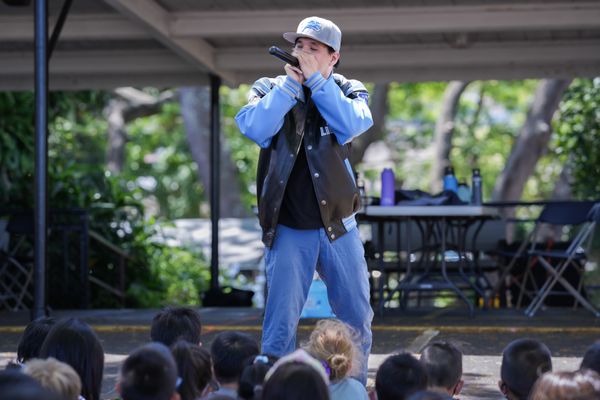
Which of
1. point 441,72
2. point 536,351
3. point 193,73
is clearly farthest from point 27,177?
point 536,351

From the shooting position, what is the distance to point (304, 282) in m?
4.77

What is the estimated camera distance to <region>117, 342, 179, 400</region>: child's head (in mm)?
3512

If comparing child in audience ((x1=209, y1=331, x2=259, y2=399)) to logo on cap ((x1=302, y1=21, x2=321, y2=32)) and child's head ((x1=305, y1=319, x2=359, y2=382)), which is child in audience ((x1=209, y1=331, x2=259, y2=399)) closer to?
child's head ((x1=305, y1=319, x2=359, y2=382))

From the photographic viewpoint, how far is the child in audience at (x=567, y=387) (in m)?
3.36

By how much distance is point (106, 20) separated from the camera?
33.9ft

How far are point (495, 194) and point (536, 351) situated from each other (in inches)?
625

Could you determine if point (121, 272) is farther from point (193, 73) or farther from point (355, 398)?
point (355, 398)

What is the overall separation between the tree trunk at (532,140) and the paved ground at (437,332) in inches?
375

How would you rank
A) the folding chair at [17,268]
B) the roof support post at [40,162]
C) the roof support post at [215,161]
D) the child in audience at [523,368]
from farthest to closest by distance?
the roof support post at [215,161] < the folding chair at [17,268] < the roof support post at [40,162] < the child in audience at [523,368]

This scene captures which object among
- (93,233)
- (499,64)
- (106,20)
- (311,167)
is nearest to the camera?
(311,167)

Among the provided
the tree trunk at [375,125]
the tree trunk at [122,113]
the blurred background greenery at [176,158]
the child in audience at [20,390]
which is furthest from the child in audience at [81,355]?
the tree trunk at [122,113]

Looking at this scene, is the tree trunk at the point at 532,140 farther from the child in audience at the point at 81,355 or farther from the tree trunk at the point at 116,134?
the child in audience at the point at 81,355

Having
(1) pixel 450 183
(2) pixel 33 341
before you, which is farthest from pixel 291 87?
(1) pixel 450 183

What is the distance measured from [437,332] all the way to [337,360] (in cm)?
418
